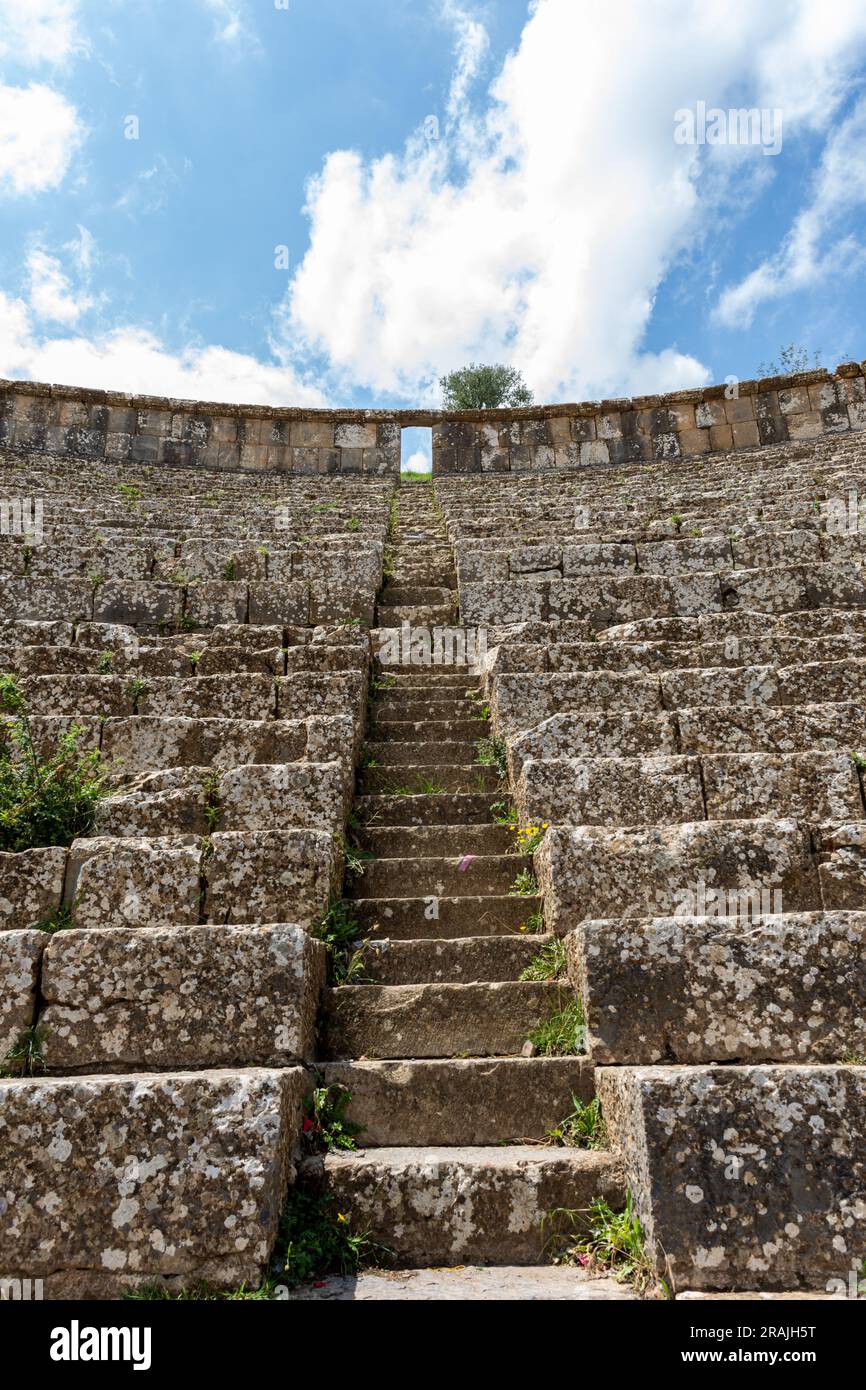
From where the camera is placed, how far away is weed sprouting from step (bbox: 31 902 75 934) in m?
3.42

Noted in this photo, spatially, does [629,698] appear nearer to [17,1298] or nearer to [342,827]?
[342,827]

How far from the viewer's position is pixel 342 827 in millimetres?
4074

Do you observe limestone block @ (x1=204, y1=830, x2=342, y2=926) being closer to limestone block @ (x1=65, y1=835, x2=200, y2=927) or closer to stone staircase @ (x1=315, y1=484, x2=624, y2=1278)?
limestone block @ (x1=65, y1=835, x2=200, y2=927)

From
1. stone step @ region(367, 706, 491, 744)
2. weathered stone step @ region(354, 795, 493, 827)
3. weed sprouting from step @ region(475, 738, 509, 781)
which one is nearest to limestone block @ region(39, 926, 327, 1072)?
weathered stone step @ region(354, 795, 493, 827)

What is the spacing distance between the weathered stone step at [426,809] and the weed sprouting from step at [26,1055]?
6.24 ft

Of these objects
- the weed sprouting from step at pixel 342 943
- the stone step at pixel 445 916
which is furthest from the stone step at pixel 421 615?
the weed sprouting from step at pixel 342 943

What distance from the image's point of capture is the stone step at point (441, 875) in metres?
3.95

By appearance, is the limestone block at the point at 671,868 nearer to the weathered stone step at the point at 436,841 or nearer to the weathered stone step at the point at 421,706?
the weathered stone step at the point at 436,841

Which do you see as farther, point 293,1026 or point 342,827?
point 342,827

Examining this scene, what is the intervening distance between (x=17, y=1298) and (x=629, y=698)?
13.0 ft

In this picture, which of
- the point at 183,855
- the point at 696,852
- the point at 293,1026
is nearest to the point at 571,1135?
the point at 293,1026

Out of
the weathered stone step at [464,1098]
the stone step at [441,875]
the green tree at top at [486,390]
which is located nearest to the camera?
the weathered stone step at [464,1098]

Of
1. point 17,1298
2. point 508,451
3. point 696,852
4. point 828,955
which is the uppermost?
point 508,451

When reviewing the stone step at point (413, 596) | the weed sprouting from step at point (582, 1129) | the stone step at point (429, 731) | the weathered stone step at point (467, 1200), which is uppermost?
the stone step at point (413, 596)
